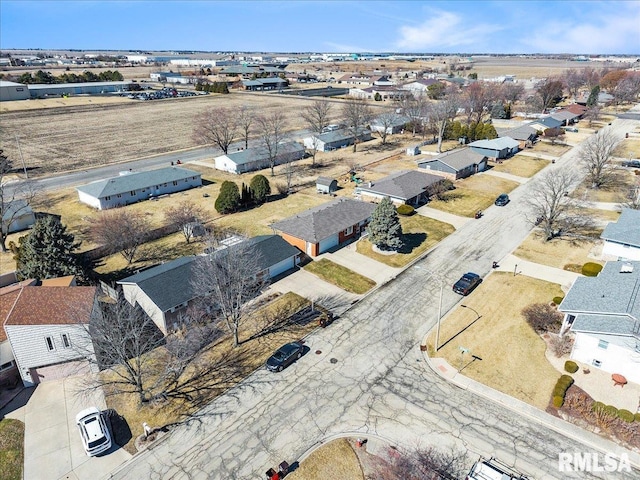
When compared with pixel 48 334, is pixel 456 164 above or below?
above

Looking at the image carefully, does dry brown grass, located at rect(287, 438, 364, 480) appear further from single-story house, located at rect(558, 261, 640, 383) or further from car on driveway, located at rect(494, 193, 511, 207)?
car on driveway, located at rect(494, 193, 511, 207)

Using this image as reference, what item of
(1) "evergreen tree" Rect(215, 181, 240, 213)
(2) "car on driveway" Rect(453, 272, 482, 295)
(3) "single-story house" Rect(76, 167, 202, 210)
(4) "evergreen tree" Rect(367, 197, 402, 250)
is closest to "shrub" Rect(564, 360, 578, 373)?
(2) "car on driveway" Rect(453, 272, 482, 295)

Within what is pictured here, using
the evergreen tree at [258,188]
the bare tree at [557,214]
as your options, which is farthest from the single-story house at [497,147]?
the evergreen tree at [258,188]

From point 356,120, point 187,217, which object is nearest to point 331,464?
point 187,217

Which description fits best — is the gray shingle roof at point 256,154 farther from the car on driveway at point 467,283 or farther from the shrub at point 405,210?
the car on driveway at point 467,283

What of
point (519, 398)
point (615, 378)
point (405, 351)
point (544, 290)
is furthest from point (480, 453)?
point (544, 290)

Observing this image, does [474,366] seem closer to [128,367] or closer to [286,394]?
[286,394]

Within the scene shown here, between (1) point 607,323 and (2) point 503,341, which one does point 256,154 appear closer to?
(2) point 503,341
